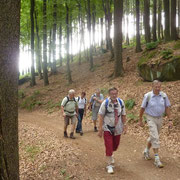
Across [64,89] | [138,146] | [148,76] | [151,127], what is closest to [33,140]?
[138,146]

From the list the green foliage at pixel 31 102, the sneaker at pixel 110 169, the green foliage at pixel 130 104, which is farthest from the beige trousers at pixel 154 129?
the green foliage at pixel 31 102

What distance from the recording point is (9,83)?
3.07 metres

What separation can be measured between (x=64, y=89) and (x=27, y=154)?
12.8 metres

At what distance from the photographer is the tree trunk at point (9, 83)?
9.68 ft

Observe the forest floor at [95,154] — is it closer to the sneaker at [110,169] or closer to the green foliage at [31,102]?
the sneaker at [110,169]

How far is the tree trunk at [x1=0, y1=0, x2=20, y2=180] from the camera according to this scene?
2951 millimetres

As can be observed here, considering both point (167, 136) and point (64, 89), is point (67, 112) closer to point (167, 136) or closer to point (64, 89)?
point (167, 136)

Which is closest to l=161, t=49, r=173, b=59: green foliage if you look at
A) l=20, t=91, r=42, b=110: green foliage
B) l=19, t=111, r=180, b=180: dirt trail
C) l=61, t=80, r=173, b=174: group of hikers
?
l=19, t=111, r=180, b=180: dirt trail

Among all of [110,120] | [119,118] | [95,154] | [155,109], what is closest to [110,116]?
[110,120]

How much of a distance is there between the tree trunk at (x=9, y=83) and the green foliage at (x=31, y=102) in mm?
14556

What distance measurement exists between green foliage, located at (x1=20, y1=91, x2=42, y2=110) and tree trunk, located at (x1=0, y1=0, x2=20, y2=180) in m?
14.6

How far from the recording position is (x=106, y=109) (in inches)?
193

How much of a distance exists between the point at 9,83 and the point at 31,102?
15.8 meters

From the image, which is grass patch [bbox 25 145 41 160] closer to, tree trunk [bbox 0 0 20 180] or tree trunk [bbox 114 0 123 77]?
tree trunk [bbox 0 0 20 180]
